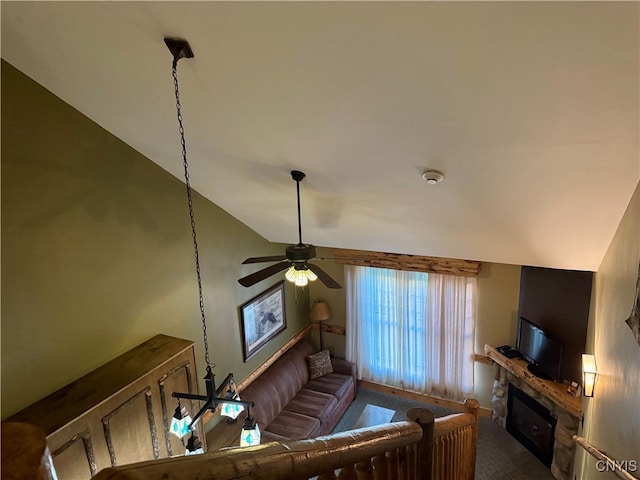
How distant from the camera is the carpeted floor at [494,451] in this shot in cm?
471

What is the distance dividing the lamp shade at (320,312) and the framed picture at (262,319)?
60cm

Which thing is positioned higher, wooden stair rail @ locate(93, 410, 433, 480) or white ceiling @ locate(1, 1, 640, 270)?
white ceiling @ locate(1, 1, 640, 270)

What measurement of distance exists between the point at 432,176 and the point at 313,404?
3.98m

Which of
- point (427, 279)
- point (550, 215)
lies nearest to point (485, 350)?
point (427, 279)

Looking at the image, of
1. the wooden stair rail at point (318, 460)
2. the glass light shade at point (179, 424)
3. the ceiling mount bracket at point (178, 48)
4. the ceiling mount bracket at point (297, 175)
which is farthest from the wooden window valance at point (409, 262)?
the ceiling mount bracket at point (178, 48)

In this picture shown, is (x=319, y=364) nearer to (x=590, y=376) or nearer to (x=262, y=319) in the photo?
(x=262, y=319)

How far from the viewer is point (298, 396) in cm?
562

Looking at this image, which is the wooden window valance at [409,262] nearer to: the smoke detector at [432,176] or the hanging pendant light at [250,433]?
the smoke detector at [432,176]

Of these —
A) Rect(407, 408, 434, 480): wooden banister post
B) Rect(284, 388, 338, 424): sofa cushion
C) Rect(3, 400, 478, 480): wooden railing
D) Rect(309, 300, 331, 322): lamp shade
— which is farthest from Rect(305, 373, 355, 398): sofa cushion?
Rect(407, 408, 434, 480): wooden banister post

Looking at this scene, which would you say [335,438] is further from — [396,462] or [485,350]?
[485,350]

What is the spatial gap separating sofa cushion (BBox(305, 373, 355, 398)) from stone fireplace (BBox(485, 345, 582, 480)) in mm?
2083

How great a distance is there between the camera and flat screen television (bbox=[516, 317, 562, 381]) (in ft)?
14.7

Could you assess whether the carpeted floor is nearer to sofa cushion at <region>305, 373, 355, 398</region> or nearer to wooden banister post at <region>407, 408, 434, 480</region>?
sofa cushion at <region>305, 373, 355, 398</region>

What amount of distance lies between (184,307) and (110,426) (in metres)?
1.40
